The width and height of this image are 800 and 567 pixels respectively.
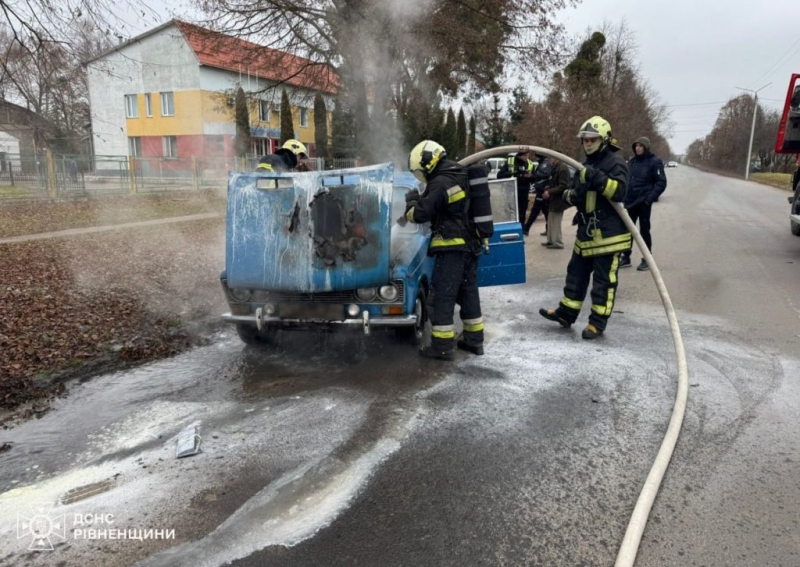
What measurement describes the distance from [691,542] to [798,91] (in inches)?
424

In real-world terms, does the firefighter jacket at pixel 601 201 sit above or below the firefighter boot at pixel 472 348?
above

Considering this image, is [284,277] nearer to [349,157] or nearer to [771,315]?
[771,315]

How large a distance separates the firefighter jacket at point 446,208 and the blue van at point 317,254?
10.3 inches

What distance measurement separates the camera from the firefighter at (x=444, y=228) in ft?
14.3

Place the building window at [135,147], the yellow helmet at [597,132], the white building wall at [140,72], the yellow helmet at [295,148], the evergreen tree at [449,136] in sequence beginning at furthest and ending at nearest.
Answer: the evergreen tree at [449,136], the building window at [135,147], the white building wall at [140,72], the yellow helmet at [295,148], the yellow helmet at [597,132]

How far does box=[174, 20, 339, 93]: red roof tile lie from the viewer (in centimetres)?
1180

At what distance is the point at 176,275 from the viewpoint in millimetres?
7535

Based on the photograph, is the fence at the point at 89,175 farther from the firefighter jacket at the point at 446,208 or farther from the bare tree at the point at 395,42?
the firefighter jacket at the point at 446,208

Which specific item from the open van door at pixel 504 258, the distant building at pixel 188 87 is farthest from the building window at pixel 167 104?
the open van door at pixel 504 258

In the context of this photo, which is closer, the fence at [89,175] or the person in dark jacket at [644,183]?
the person in dark jacket at [644,183]

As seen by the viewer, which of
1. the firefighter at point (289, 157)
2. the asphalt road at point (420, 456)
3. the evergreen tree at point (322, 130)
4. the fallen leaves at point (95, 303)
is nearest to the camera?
the asphalt road at point (420, 456)

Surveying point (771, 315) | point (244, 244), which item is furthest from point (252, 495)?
point (771, 315)

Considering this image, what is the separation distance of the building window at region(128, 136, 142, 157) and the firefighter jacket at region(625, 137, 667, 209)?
13.1 meters

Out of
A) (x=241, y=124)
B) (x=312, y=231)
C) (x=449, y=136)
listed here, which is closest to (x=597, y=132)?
(x=312, y=231)
